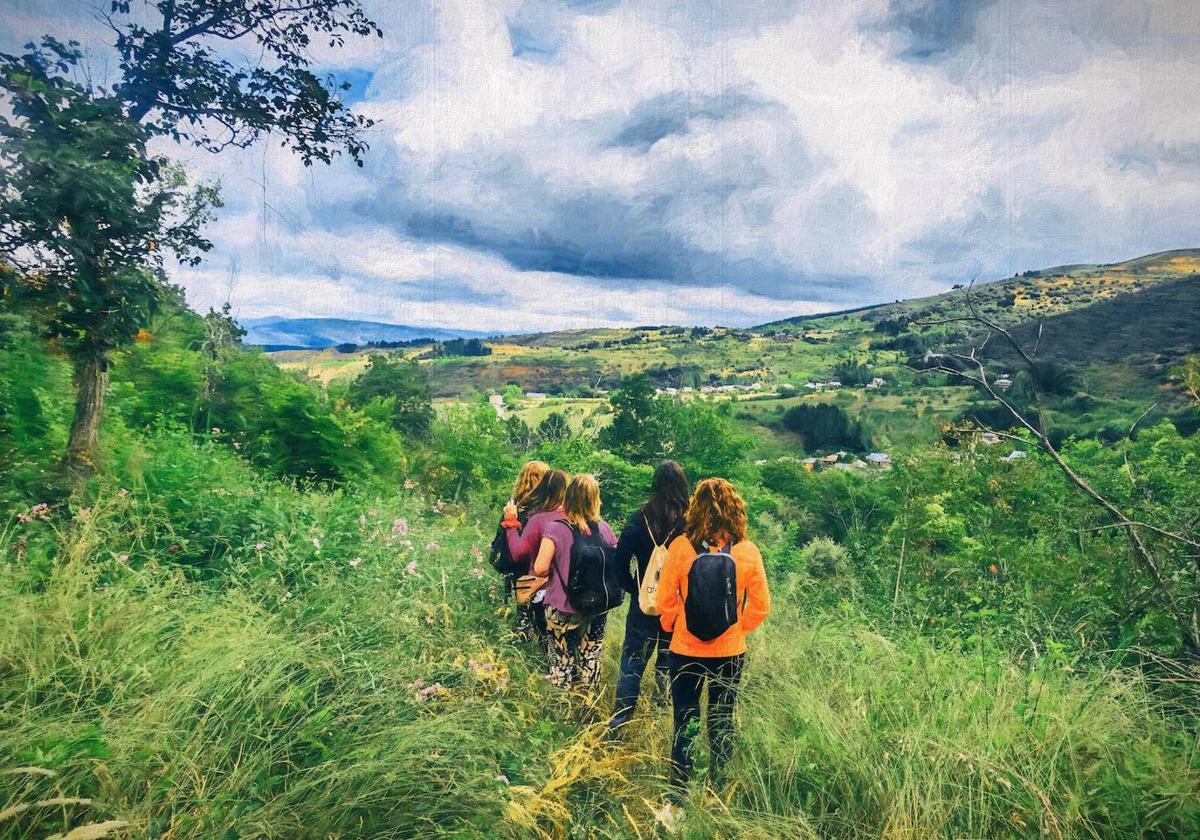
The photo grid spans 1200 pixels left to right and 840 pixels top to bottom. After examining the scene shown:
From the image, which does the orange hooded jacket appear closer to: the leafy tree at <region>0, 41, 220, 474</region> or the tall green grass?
the tall green grass

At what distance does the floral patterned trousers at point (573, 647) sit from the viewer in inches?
151

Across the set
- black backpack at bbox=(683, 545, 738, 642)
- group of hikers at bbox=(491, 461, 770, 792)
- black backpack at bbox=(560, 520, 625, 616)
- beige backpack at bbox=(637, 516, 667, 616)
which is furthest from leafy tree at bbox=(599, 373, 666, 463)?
black backpack at bbox=(683, 545, 738, 642)

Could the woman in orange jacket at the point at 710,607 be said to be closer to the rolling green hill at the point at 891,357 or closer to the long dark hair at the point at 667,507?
the long dark hair at the point at 667,507

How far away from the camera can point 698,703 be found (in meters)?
3.20

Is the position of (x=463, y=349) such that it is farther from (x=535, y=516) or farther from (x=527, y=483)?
(x=535, y=516)

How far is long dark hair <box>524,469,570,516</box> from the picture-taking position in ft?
13.3

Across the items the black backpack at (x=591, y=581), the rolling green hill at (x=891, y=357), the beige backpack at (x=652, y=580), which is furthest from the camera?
the rolling green hill at (x=891, y=357)

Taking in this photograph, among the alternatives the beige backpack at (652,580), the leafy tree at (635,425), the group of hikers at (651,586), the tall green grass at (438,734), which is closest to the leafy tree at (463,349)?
the leafy tree at (635,425)

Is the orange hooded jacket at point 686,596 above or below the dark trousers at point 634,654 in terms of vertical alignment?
above

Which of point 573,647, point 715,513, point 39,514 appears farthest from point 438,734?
point 39,514

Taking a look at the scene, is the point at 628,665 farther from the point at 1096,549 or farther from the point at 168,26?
the point at 1096,549

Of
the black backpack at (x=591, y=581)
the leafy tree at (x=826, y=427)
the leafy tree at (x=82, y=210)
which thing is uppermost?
the leafy tree at (x=82, y=210)

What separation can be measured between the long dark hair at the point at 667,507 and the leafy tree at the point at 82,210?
3.54 metres

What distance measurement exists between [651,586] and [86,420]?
4.50 metres
